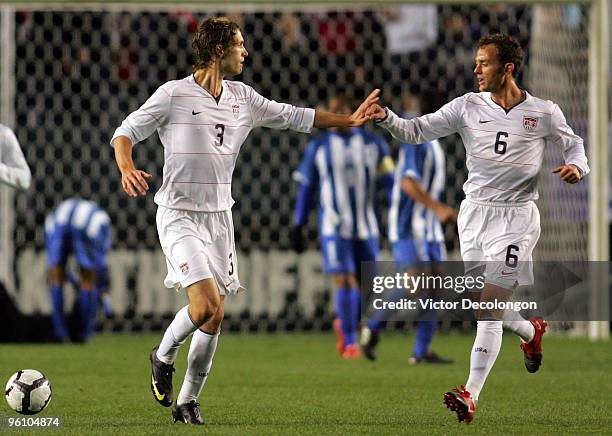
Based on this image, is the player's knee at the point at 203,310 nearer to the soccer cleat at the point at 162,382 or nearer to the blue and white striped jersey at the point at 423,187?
the soccer cleat at the point at 162,382

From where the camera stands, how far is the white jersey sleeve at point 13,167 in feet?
23.9

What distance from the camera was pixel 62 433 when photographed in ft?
18.8

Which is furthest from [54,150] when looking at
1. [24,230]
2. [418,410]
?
[418,410]

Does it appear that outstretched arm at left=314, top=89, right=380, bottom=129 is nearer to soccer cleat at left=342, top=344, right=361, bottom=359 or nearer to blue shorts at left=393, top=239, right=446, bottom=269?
blue shorts at left=393, top=239, right=446, bottom=269

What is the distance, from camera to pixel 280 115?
651cm

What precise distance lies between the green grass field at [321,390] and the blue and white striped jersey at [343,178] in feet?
3.59

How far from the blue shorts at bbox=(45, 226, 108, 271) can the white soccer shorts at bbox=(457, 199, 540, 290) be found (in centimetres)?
620

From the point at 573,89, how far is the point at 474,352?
7.58m

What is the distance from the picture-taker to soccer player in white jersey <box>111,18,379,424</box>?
6.11 metres

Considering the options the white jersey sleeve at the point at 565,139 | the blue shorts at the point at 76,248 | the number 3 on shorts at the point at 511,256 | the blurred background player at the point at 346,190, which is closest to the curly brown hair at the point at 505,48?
the white jersey sleeve at the point at 565,139

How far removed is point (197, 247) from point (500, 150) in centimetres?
159

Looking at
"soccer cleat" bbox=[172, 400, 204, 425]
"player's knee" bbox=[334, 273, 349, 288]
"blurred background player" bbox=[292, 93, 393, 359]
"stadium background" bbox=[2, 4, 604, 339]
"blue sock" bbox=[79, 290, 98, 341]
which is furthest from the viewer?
"stadium background" bbox=[2, 4, 604, 339]

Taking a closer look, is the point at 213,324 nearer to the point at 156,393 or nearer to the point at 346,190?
the point at 156,393

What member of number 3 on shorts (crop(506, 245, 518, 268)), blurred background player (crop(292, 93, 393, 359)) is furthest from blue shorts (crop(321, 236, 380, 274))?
number 3 on shorts (crop(506, 245, 518, 268))
